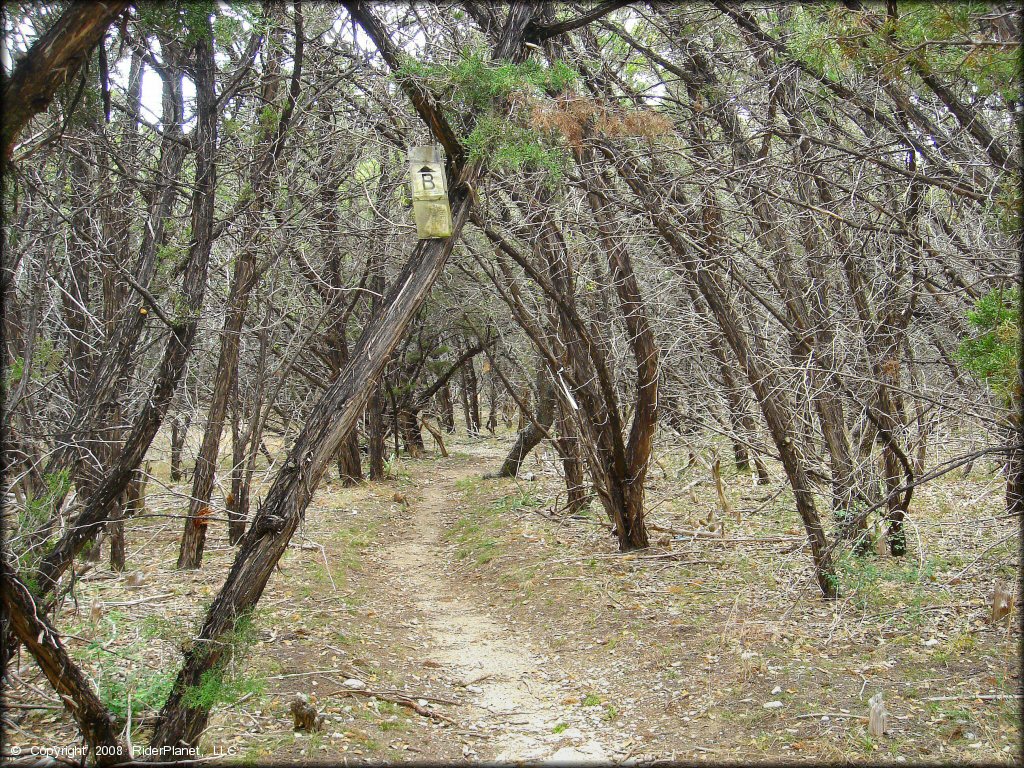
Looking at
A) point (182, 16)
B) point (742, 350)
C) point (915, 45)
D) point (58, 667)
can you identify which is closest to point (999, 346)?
point (915, 45)

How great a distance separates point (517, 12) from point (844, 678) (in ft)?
16.0

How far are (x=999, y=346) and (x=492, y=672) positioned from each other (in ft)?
14.1

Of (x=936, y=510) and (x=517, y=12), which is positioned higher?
(x=517, y=12)

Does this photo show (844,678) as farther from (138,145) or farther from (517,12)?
(138,145)

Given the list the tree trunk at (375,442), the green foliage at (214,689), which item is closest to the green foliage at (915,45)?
the green foliage at (214,689)

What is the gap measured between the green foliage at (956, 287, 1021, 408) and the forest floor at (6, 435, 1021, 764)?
0.70 metres

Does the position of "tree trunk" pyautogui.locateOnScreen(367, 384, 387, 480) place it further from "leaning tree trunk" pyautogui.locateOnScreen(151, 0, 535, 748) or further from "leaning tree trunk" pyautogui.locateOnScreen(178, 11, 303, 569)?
"leaning tree trunk" pyautogui.locateOnScreen(151, 0, 535, 748)

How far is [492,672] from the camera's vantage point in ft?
20.3

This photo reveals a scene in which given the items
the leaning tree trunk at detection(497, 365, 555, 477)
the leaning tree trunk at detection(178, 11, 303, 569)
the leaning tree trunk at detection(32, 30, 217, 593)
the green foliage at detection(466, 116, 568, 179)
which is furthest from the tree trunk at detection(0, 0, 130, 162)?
the leaning tree trunk at detection(497, 365, 555, 477)

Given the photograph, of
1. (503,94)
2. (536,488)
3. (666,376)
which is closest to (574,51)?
(503,94)

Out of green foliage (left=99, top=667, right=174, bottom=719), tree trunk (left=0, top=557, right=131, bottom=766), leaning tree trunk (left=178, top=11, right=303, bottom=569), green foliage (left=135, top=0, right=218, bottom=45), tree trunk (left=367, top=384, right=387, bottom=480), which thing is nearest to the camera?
tree trunk (left=0, top=557, right=131, bottom=766)

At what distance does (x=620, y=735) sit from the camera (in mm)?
4930

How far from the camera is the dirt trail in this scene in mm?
4781

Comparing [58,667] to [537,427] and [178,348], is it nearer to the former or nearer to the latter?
[178,348]
